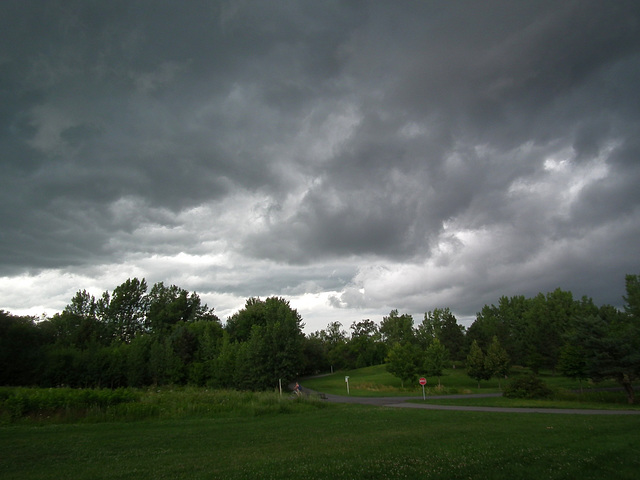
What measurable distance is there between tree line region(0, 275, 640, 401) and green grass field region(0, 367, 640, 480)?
87.0 feet

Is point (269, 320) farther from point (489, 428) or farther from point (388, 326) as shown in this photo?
point (388, 326)

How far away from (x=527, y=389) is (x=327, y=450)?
33.2 m

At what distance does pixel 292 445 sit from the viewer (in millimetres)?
13328

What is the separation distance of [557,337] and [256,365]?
2537 inches

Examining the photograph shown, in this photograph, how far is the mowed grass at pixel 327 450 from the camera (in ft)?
29.6

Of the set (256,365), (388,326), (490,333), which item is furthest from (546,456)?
(388,326)

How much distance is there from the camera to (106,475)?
912 centimetres

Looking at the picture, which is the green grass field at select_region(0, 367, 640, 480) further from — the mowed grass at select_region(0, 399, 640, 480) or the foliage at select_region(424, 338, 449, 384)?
the foliage at select_region(424, 338, 449, 384)

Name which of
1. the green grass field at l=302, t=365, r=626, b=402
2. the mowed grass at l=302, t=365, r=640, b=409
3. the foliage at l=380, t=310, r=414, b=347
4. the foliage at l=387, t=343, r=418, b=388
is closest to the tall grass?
the mowed grass at l=302, t=365, r=640, b=409

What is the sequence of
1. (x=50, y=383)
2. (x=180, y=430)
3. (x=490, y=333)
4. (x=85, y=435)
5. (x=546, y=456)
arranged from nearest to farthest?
(x=546, y=456) < (x=85, y=435) < (x=180, y=430) < (x=50, y=383) < (x=490, y=333)

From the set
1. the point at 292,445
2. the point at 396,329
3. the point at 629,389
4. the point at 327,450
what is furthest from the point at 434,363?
the point at 396,329

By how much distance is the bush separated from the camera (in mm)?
36031

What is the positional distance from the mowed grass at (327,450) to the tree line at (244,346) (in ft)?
88.7

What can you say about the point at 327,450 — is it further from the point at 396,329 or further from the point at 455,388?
the point at 396,329
